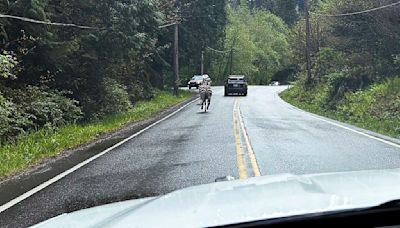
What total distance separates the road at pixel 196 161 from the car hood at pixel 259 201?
3956mm

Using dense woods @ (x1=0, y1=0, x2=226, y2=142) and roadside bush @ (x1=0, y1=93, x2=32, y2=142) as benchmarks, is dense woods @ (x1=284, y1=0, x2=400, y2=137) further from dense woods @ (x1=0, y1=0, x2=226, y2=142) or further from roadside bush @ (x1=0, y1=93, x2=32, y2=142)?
roadside bush @ (x1=0, y1=93, x2=32, y2=142)

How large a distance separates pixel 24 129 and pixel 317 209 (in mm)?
15422

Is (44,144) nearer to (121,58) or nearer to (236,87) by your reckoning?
(121,58)

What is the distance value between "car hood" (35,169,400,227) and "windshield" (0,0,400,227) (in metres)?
0.02

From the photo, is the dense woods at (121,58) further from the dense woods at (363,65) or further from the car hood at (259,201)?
the car hood at (259,201)

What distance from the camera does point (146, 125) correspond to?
21.7 m

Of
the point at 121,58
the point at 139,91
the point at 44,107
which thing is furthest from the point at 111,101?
the point at 139,91

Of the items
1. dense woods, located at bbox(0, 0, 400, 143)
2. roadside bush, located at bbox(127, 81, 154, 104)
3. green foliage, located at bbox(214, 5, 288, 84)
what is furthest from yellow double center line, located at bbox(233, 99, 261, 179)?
green foliage, located at bbox(214, 5, 288, 84)

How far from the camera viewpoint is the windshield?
7.80 meters

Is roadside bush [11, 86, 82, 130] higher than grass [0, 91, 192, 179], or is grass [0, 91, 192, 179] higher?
roadside bush [11, 86, 82, 130]

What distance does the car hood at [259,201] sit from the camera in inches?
91.0

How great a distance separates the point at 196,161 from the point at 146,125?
10605mm

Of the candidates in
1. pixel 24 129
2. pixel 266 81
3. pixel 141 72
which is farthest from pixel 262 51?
pixel 24 129

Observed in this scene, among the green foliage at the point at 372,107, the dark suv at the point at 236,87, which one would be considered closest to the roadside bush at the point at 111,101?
the green foliage at the point at 372,107
